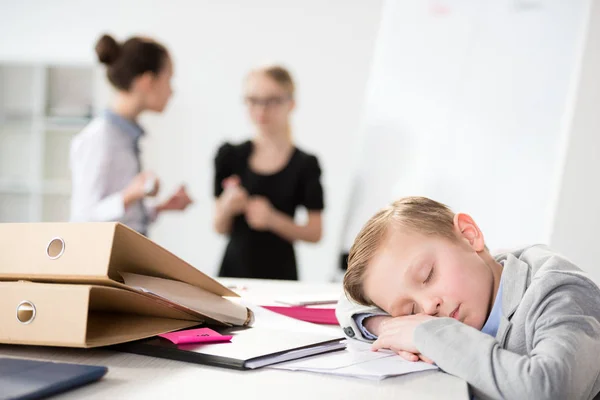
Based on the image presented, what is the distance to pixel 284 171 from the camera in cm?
373

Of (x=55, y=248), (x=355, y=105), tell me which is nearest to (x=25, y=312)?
(x=55, y=248)

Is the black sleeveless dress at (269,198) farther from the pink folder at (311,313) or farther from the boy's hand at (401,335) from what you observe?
the boy's hand at (401,335)

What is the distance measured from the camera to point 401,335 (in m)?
0.81

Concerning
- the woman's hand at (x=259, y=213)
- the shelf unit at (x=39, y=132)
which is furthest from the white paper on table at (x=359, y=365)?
the shelf unit at (x=39, y=132)

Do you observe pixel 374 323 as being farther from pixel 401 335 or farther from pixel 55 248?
pixel 55 248

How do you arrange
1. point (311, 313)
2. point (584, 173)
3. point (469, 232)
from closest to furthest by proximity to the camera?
point (469, 232), point (311, 313), point (584, 173)

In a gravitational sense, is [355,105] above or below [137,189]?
above

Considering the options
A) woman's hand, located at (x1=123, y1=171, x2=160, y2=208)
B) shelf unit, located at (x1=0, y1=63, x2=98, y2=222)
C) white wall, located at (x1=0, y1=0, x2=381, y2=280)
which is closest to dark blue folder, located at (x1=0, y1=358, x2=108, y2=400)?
woman's hand, located at (x1=123, y1=171, x2=160, y2=208)

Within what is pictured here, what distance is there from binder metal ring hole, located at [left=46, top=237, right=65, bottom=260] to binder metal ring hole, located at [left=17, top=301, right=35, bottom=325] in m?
0.05

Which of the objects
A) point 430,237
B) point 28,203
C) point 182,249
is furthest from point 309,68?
point 430,237

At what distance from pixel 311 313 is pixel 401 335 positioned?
1.06 ft

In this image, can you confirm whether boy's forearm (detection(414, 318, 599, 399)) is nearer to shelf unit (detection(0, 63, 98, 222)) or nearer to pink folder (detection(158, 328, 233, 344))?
pink folder (detection(158, 328, 233, 344))

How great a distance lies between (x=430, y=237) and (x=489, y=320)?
0.13 m

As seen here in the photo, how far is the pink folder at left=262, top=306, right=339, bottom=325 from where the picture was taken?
1077mm
